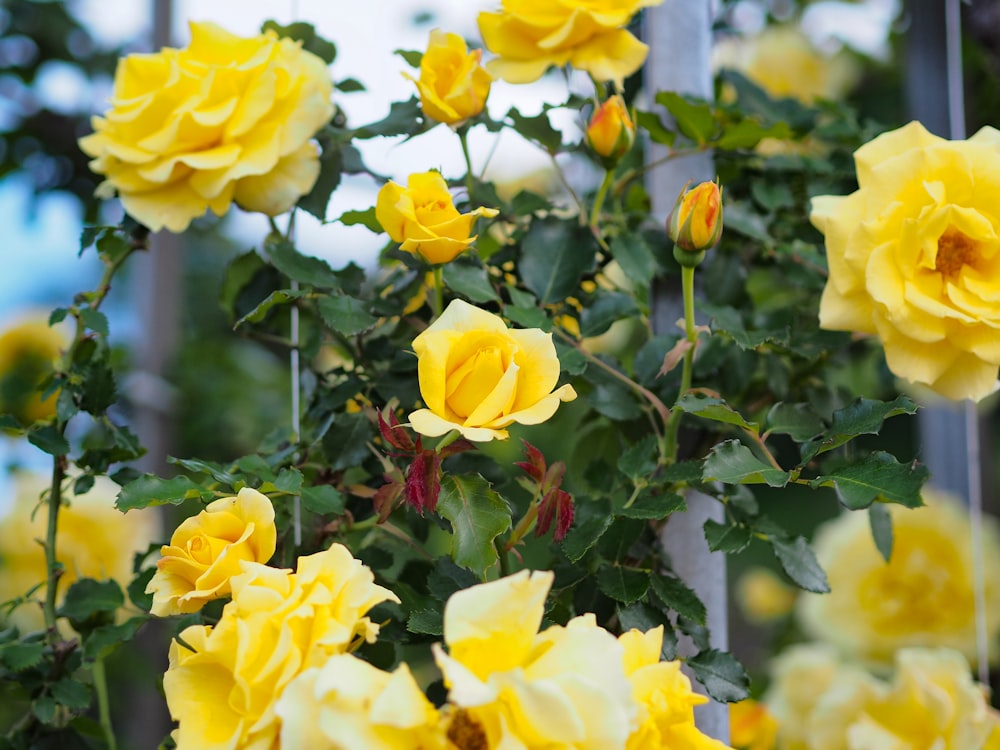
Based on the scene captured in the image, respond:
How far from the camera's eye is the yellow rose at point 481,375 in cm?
42

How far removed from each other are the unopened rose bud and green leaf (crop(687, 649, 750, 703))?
212 mm

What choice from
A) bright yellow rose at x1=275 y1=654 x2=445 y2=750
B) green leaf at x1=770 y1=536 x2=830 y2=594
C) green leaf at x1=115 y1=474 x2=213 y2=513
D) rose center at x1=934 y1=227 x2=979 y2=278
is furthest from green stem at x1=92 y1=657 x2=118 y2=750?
rose center at x1=934 y1=227 x2=979 y2=278

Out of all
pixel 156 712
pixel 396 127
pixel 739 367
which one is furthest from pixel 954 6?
pixel 156 712

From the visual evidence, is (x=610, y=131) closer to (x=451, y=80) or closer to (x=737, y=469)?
(x=451, y=80)

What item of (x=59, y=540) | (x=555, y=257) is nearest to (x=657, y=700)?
(x=555, y=257)

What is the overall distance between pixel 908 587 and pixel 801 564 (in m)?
0.63

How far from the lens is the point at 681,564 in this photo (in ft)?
2.17

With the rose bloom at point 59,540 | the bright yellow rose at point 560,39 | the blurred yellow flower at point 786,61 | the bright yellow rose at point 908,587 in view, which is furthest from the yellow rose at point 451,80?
the blurred yellow flower at point 786,61

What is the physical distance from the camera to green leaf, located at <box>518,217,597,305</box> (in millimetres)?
594

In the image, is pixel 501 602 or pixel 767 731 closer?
pixel 501 602

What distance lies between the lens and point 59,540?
1272 mm

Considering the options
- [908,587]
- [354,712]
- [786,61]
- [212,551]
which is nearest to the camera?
[354,712]

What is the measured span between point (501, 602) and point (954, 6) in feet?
2.61

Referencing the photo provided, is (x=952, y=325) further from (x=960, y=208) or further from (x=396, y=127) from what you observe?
(x=396, y=127)
